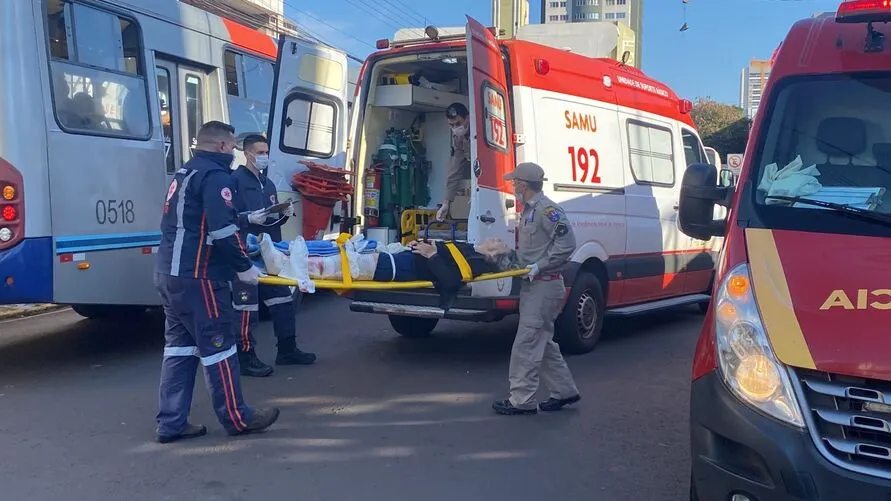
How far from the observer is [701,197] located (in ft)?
14.2

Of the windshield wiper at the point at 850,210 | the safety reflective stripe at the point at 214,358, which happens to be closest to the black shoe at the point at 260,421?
the safety reflective stripe at the point at 214,358

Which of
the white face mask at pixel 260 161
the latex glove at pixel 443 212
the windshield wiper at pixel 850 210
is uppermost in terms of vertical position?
the white face mask at pixel 260 161

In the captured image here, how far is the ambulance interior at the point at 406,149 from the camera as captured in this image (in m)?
8.22

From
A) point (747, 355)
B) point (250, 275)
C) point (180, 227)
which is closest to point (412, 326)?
point (250, 275)

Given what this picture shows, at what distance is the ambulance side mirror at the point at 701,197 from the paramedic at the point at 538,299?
1.32 metres

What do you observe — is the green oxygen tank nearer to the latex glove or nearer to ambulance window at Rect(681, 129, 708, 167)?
the latex glove

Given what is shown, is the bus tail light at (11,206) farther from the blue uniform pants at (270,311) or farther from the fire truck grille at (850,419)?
the fire truck grille at (850,419)

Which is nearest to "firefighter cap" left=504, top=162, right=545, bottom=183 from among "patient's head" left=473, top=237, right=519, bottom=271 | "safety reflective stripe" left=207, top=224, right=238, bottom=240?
"patient's head" left=473, top=237, right=519, bottom=271

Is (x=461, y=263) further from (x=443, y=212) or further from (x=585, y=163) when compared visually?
(x=585, y=163)

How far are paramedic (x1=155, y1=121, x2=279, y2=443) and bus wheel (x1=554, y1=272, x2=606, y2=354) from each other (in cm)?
318

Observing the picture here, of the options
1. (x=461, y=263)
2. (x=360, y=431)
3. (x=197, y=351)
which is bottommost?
(x=360, y=431)

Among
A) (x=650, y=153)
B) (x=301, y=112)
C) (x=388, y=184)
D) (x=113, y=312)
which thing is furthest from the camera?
(x=113, y=312)

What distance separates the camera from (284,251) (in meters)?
5.61

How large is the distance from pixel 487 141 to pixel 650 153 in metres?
2.85
